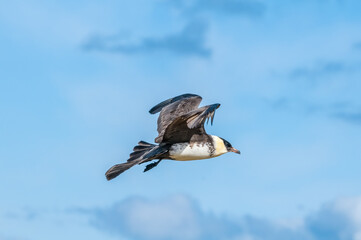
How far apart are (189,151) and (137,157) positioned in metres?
1.10

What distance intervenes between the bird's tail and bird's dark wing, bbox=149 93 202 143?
300 millimetres

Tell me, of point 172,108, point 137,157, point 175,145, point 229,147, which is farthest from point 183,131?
point 229,147

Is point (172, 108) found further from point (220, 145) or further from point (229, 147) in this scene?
point (229, 147)

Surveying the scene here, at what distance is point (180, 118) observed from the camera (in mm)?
15695

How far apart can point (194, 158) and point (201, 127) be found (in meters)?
0.69

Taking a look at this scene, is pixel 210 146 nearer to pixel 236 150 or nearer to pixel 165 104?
pixel 236 150

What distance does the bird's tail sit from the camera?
15766mm

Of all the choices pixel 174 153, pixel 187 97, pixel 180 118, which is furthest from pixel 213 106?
pixel 187 97

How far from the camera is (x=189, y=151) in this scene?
16594mm

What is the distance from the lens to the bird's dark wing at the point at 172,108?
1720cm

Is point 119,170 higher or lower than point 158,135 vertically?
lower

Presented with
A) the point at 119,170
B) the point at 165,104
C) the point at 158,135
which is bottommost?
the point at 119,170

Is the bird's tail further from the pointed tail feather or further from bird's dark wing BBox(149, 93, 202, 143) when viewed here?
bird's dark wing BBox(149, 93, 202, 143)

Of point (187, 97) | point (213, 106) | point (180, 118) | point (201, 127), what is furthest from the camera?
point (187, 97)
